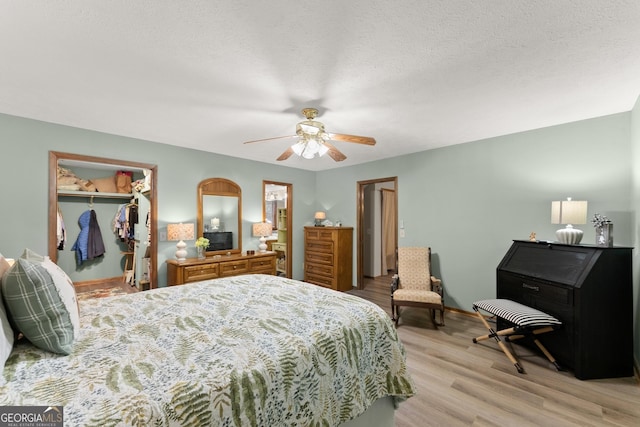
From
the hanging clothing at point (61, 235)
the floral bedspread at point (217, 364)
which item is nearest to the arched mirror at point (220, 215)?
the floral bedspread at point (217, 364)

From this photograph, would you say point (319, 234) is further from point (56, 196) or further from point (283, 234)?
point (56, 196)

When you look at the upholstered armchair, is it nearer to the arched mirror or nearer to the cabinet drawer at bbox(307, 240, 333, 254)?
the cabinet drawer at bbox(307, 240, 333, 254)

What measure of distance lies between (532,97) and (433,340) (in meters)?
2.69

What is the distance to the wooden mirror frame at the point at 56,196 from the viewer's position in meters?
3.06

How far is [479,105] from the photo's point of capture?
8.55 ft

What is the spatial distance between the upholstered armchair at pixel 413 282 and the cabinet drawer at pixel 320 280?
59.8 inches

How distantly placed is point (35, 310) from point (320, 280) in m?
4.45

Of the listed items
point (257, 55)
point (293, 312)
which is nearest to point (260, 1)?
point (257, 55)

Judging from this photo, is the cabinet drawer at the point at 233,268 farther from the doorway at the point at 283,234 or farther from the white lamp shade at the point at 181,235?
the doorway at the point at 283,234

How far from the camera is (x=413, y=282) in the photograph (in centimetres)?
399

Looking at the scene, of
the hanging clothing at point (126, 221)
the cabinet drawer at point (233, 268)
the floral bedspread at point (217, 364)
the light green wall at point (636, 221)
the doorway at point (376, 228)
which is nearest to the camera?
the floral bedspread at point (217, 364)

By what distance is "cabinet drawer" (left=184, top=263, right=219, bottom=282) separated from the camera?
3.73 metres

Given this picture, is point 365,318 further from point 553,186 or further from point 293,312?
point 553,186

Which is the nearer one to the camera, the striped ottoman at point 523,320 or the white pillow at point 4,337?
the white pillow at point 4,337
